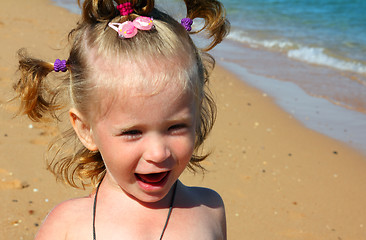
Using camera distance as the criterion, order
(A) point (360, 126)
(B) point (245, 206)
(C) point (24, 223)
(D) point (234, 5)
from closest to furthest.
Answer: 1. (C) point (24, 223)
2. (B) point (245, 206)
3. (A) point (360, 126)
4. (D) point (234, 5)

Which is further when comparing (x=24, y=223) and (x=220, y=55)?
(x=220, y=55)

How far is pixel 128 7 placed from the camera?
213 cm

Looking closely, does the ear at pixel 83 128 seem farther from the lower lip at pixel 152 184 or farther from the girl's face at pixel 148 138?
the lower lip at pixel 152 184

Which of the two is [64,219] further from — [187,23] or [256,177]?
[256,177]

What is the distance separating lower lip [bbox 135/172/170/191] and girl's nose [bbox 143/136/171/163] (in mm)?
142

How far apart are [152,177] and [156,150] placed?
173mm

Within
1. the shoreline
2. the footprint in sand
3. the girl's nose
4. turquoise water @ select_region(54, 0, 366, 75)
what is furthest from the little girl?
turquoise water @ select_region(54, 0, 366, 75)

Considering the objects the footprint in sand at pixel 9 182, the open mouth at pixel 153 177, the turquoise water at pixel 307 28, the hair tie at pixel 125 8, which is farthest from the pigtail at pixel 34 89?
the turquoise water at pixel 307 28

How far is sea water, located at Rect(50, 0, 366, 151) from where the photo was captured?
19.0 feet

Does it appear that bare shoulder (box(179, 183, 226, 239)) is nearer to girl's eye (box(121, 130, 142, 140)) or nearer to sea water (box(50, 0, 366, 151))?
girl's eye (box(121, 130, 142, 140))

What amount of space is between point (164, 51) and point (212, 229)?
88cm

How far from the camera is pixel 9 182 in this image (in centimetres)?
380

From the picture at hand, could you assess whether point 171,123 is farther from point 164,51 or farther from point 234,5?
point 234,5

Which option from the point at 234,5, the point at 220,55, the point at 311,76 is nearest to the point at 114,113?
the point at 311,76
